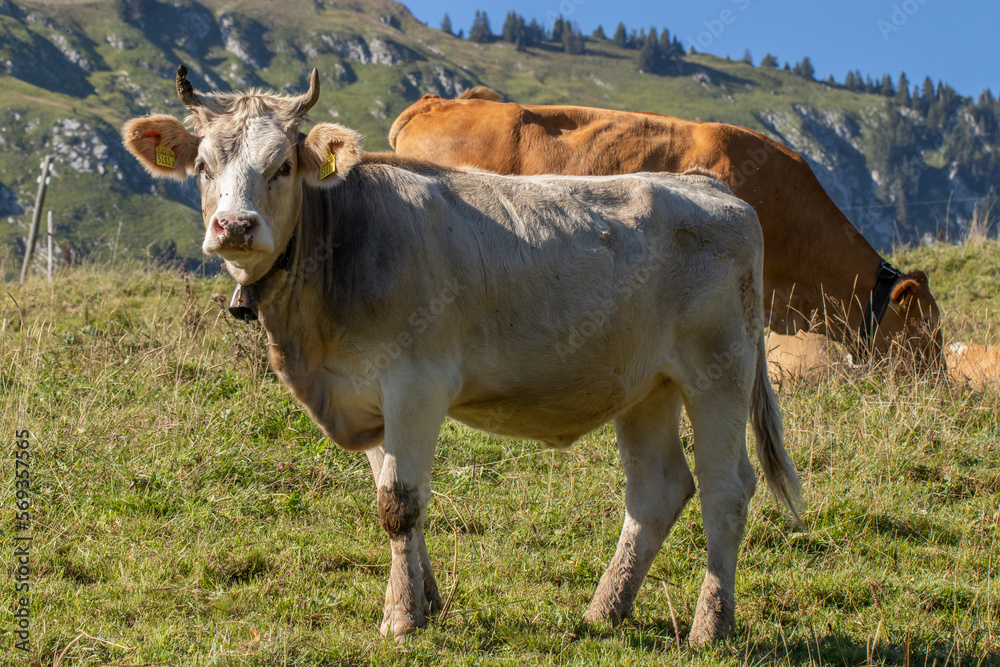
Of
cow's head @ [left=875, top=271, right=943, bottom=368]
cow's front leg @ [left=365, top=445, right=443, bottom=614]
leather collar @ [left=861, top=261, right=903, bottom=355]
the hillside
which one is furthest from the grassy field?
the hillside

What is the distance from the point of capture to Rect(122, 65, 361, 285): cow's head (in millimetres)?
3758

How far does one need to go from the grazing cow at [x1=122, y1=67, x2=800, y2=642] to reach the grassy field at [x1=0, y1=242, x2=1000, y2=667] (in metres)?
0.46

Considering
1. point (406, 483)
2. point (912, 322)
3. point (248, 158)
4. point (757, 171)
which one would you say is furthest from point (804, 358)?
point (248, 158)

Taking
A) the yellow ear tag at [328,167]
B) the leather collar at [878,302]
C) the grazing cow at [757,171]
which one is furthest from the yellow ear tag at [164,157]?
the leather collar at [878,302]

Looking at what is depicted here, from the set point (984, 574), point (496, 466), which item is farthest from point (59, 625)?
point (984, 574)

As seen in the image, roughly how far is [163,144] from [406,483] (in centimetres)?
213

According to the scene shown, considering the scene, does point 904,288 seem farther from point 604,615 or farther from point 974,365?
point 604,615

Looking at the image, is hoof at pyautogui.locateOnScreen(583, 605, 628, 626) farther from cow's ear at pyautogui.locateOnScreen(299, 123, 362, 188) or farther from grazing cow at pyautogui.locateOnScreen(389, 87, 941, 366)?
grazing cow at pyautogui.locateOnScreen(389, 87, 941, 366)

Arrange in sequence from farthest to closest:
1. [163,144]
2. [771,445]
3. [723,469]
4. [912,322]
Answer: [912,322] → [771,445] → [723,469] → [163,144]

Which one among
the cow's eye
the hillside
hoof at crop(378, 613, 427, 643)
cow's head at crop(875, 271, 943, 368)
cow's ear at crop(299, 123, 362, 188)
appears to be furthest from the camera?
the hillside

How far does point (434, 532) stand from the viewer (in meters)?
5.84

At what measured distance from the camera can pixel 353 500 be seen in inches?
236

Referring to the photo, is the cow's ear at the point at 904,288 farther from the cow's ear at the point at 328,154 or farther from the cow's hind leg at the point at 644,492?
the cow's ear at the point at 328,154

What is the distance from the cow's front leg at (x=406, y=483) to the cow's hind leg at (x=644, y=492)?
117cm
